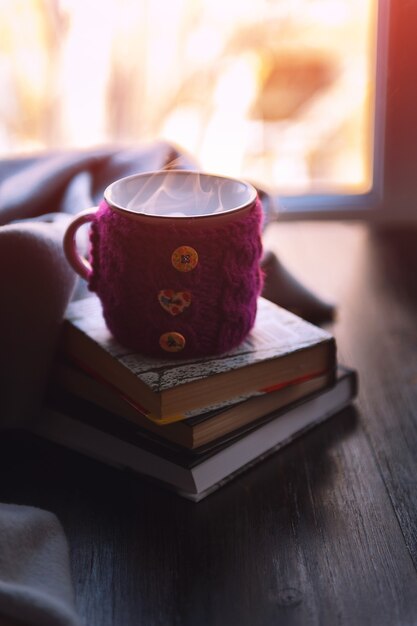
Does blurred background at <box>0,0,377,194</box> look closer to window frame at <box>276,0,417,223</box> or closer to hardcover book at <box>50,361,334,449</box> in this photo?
window frame at <box>276,0,417,223</box>

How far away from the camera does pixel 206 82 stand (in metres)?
1.38

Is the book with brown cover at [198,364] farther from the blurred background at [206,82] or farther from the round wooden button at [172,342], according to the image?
the blurred background at [206,82]

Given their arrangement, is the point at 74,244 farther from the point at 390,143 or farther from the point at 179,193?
the point at 390,143

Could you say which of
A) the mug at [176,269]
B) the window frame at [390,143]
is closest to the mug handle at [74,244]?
the mug at [176,269]

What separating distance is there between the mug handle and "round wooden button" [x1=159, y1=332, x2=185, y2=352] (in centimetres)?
9

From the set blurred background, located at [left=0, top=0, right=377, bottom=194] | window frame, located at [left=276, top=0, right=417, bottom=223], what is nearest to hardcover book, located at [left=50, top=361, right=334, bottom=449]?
window frame, located at [left=276, top=0, right=417, bottom=223]

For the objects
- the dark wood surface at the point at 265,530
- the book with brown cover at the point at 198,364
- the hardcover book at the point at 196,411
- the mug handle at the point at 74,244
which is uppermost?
the mug handle at the point at 74,244

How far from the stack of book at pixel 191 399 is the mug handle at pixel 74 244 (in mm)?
47

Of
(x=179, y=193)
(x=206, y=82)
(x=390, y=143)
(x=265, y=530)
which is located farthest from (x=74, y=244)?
(x=206, y=82)

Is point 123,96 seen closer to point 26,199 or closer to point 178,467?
point 26,199

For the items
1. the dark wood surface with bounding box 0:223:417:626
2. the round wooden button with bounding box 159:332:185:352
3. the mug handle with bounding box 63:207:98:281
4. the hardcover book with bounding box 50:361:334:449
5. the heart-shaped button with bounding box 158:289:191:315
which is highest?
the mug handle with bounding box 63:207:98:281

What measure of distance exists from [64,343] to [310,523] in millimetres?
248

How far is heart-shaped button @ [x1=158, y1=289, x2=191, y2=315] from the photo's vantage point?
580mm

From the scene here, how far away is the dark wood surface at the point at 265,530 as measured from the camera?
502mm
